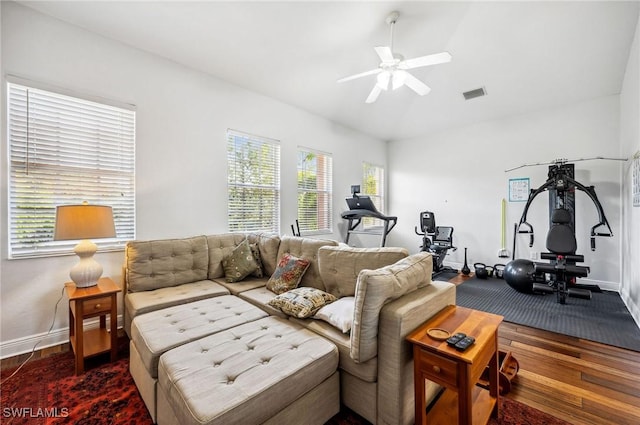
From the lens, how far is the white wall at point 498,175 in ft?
13.8

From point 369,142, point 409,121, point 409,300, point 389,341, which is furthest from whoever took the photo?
A: point 369,142

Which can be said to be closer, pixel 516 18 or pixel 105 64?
pixel 105 64

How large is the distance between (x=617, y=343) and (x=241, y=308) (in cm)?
348

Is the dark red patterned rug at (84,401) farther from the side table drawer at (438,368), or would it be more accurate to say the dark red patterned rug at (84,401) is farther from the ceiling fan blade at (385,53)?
the ceiling fan blade at (385,53)

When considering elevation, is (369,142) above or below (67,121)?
above

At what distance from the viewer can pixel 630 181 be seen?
3418 mm

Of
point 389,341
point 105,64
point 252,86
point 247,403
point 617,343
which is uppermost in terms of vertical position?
point 252,86

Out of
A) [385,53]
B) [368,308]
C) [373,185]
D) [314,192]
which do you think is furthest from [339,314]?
[373,185]

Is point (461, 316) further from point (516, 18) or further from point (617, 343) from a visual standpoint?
point (516, 18)

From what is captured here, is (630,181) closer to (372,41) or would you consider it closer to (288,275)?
(372,41)

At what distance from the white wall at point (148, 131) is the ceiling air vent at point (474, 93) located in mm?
2883

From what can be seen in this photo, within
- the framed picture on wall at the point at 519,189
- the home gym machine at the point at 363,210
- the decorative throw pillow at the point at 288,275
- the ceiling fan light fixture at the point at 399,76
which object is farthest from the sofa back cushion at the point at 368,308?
the framed picture on wall at the point at 519,189

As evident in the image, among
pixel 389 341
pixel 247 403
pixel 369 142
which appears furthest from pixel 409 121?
pixel 247 403

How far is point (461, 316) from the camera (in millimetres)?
1666
